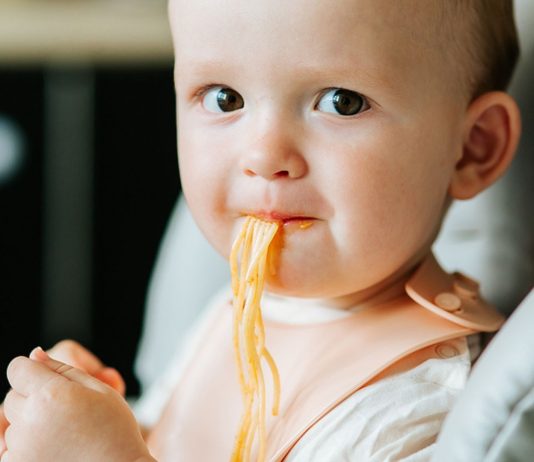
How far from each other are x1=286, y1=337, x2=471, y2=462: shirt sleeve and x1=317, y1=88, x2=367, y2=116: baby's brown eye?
0.71ft

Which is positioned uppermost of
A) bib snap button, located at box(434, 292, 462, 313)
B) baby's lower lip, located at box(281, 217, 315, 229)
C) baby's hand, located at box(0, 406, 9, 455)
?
baby's lower lip, located at box(281, 217, 315, 229)

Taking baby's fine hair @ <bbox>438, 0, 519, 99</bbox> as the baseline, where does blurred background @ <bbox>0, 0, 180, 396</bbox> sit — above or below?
below

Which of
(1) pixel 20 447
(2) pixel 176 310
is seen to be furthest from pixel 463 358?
(2) pixel 176 310

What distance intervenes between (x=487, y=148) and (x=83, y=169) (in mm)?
1536

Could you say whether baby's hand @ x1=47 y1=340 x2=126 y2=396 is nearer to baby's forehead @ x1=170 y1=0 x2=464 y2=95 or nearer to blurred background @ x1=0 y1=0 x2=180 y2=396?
baby's forehead @ x1=170 y1=0 x2=464 y2=95

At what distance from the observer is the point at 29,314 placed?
2.27m

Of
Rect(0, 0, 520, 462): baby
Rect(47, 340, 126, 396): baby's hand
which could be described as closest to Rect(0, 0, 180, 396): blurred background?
Rect(47, 340, 126, 396): baby's hand

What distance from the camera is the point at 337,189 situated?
738 millimetres

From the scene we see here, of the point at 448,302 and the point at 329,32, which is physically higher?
the point at 329,32

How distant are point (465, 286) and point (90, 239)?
5.11 ft

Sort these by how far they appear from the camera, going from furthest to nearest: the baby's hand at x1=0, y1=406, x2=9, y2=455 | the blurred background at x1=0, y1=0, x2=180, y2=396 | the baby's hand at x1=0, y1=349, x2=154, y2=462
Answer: the blurred background at x1=0, y1=0, x2=180, y2=396 < the baby's hand at x1=0, y1=406, x2=9, y2=455 < the baby's hand at x1=0, y1=349, x2=154, y2=462

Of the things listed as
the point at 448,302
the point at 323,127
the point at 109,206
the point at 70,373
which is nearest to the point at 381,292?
the point at 448,302

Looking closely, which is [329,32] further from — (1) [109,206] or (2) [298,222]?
(1) [109,206]

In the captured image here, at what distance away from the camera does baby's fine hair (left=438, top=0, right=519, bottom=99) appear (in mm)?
773
